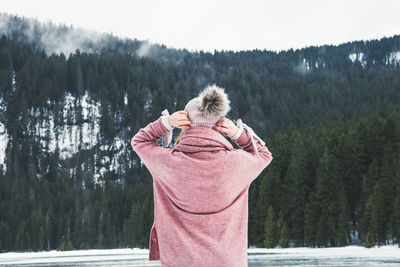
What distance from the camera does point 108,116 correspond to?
196m

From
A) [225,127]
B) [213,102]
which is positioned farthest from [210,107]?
[225,127]

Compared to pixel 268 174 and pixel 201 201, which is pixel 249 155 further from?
pixel 268 174

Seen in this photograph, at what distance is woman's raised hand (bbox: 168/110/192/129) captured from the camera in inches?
128

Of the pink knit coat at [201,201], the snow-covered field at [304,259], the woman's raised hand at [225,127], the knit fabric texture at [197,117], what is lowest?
the snow-covered field at [304,259]

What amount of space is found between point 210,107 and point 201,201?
1.77 ft

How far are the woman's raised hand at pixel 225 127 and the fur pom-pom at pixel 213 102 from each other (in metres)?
0.08

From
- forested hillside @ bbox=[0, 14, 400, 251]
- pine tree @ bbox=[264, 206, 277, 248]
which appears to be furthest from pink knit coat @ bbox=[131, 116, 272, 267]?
pine tree @ bbox=[264, 206, 277, 248]

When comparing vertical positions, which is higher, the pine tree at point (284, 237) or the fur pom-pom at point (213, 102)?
the fur pom-pom at point (213, 102)

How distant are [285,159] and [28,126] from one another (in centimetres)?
13122

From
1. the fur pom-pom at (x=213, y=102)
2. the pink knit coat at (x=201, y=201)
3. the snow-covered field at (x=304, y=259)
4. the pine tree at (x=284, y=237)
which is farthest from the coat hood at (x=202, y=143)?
the pine tree at (x=284, y=237)

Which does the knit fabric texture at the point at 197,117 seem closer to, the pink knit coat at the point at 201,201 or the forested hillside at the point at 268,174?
the pink knit coat at the point at 201,201

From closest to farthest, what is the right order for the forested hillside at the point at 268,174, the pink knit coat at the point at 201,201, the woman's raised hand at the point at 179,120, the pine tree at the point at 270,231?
the pink knit coat at the point at 201,201 → the woman's raised hand at the point at 179,120 → the forested hillside at the point at 268,174 → the pine tree at the point at 270,231

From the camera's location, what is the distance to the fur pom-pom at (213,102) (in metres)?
3.23

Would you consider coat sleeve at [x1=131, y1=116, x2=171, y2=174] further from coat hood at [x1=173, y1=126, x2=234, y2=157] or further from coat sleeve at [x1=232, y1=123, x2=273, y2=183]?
coat sleeve at [x1=232, y1=123, x2=273, y2=183]
